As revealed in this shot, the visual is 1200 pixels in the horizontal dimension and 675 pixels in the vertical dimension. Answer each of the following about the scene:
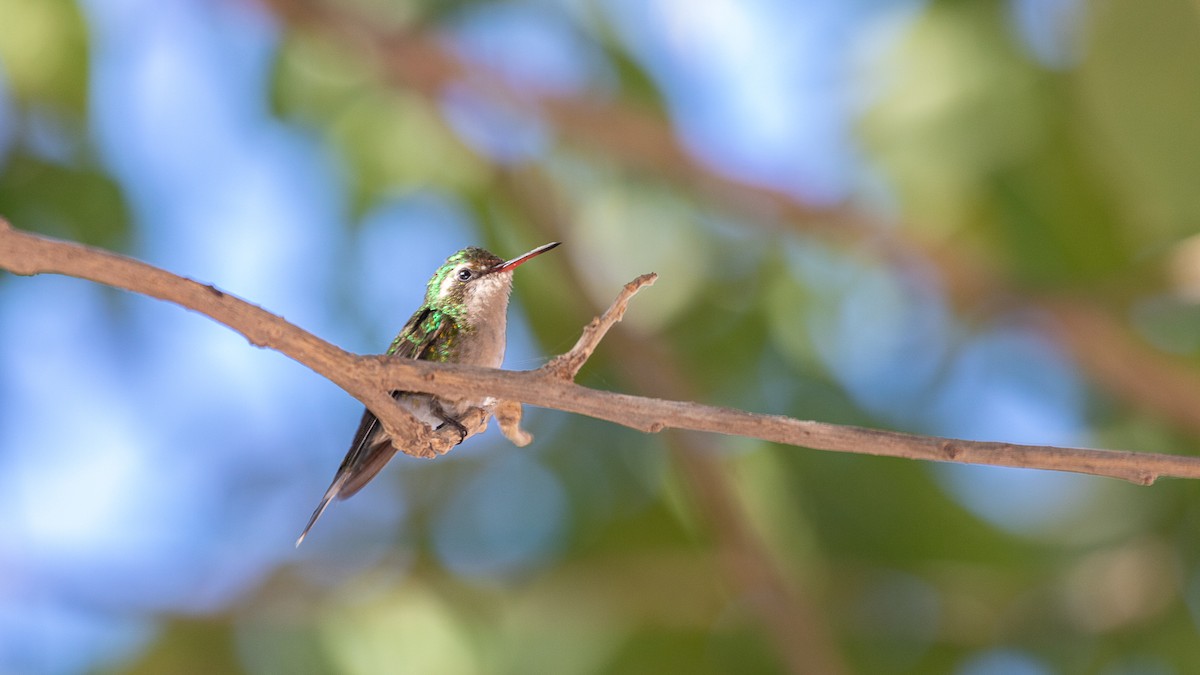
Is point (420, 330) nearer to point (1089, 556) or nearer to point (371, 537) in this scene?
point (371, 537)

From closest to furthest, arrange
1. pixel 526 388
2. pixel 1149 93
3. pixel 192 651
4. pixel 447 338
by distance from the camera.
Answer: pixel 526 388 < pixel 447 338 < pixel 1149 93 < pixel 192 651

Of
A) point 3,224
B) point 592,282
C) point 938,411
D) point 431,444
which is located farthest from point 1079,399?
point 3,224

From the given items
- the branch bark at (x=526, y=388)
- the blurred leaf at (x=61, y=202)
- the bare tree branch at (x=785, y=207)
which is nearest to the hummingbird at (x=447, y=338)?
the branch bark at (x=526, y=388)

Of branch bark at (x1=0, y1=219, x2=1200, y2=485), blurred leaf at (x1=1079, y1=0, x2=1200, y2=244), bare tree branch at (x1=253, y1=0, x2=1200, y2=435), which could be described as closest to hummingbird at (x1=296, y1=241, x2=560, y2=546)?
branch bark at (x1=0, y1=219, x2=1200, y2=485)

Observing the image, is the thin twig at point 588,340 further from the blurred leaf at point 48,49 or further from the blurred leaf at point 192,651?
the blurred leaf at point 48,49

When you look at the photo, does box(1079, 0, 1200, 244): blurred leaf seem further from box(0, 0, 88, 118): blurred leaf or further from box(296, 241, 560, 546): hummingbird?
box(0, 0, 88, 118): blurred leaf

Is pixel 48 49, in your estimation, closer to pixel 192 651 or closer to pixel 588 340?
pixel 192 651

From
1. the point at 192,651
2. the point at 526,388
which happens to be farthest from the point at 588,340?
the point at 192,651
